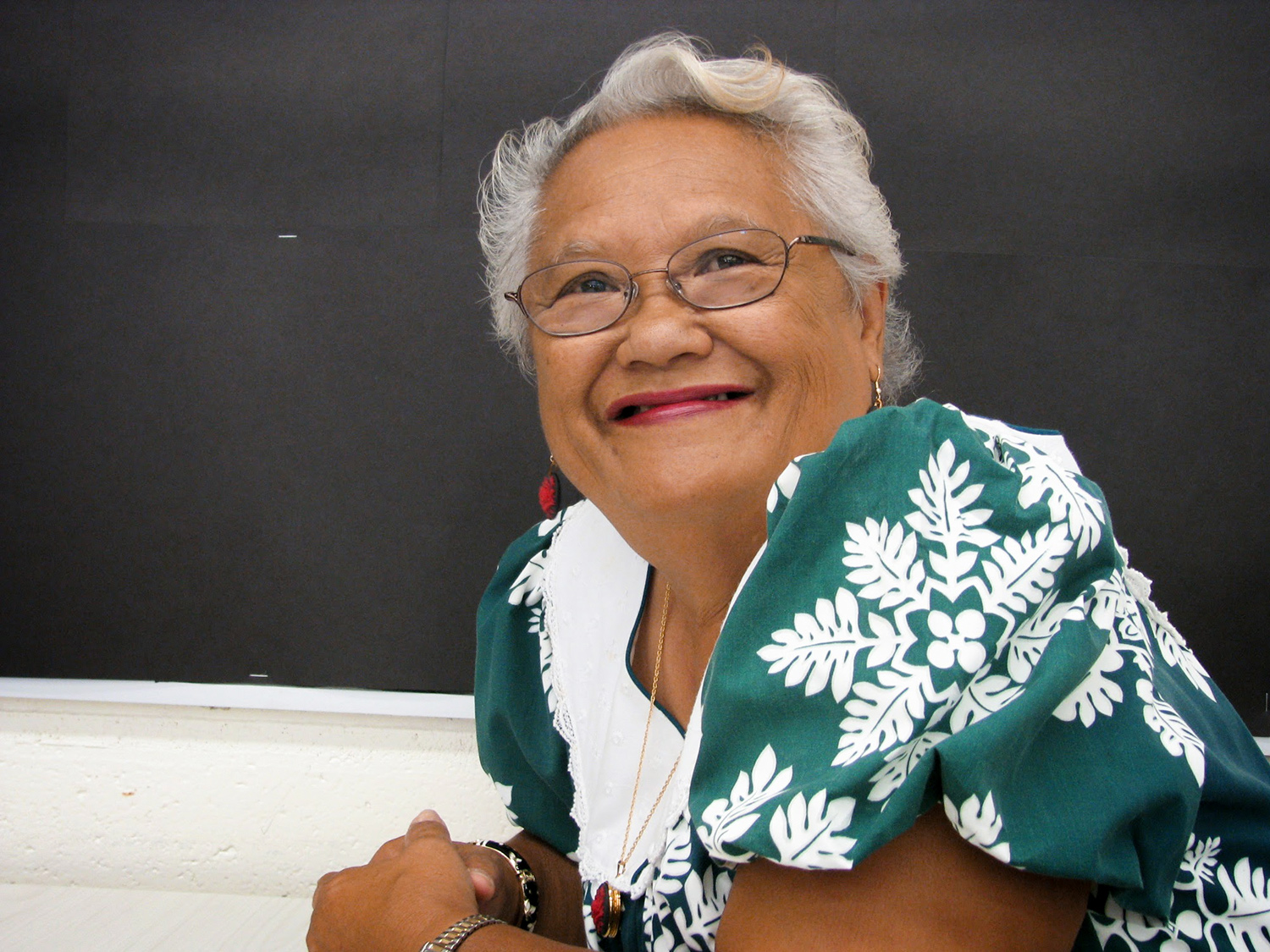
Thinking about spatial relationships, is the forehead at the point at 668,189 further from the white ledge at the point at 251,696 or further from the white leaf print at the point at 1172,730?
the white ledge at the point at 251,696

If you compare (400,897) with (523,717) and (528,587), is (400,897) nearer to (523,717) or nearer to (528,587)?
(523,717)

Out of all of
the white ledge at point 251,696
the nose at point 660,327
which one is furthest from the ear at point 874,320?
the white ledge at point 251,696

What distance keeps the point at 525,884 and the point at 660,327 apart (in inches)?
30.0

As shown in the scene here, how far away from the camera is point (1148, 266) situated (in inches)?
59.4

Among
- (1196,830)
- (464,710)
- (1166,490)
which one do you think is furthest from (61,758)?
(1166,490)

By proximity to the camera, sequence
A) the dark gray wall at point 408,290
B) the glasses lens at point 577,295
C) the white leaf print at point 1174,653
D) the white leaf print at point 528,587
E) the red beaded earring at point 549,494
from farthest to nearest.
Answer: the dark gray wall at point 408,290
the red beaded earring at point 549,494
the white leaf print at point 528,587
the glasses lens at point 577,295
the white leaf print at point 1174,653

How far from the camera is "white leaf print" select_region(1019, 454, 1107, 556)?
607 millimetres

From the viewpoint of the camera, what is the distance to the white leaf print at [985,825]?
1.76 ft

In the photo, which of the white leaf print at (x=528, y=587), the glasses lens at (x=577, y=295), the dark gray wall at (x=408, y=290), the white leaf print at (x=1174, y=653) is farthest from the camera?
the dark gray wall at (x=408, y=290)

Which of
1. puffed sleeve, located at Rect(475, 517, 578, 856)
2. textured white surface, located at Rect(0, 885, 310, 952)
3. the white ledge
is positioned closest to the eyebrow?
puffed sleeve, located at Rect(475, 517, 578, 856)

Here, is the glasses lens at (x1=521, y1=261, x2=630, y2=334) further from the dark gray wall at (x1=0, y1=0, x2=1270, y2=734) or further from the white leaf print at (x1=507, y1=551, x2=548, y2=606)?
the dark gray wall at (x1=0, y1=0, x2=1270, y2=734)

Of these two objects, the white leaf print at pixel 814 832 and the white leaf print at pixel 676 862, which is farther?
the white leaf print at pixel 676 862

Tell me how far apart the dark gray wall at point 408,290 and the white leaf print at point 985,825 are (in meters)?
1.12

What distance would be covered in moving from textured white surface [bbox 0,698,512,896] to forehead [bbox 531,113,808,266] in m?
1.01
